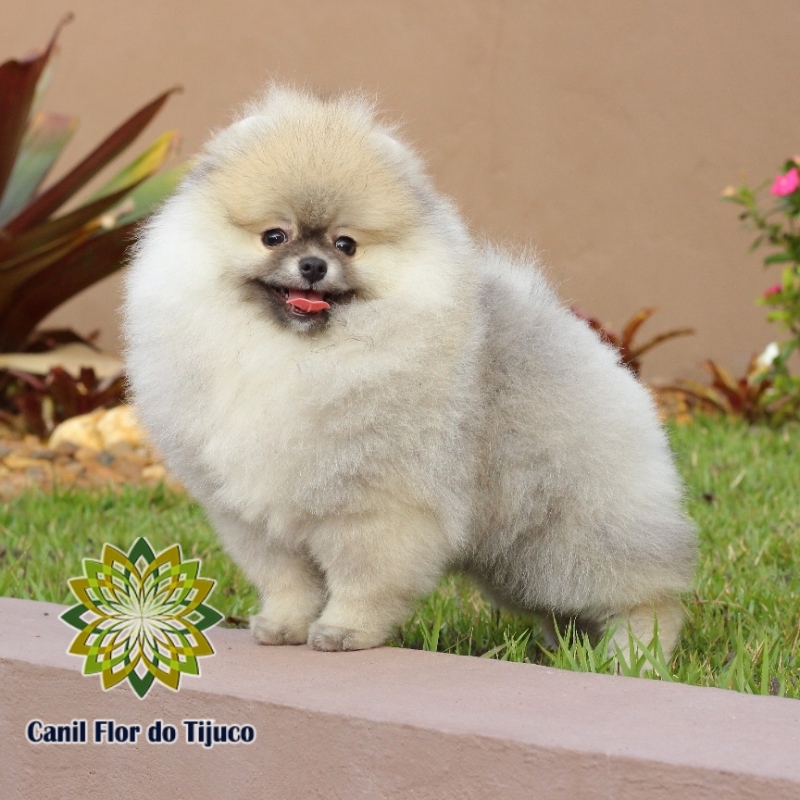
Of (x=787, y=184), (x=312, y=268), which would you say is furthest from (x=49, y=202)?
(x=312, y=268)

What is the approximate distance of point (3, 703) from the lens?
232 centimetres

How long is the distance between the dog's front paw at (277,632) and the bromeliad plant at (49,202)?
308 centimetres

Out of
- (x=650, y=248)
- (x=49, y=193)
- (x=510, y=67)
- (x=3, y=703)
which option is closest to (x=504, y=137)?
(x=510, y=67)

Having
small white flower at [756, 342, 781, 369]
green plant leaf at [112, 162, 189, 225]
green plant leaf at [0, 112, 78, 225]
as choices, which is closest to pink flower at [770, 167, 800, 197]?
small white flower at [756, 342, 781, 369]

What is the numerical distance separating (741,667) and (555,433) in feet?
1.96

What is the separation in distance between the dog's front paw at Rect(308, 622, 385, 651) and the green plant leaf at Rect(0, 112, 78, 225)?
12.9 feet

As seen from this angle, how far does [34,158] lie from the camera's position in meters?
5.72

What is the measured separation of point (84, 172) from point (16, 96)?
482 mm

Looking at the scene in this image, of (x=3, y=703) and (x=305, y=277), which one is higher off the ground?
(x=305, y=277)

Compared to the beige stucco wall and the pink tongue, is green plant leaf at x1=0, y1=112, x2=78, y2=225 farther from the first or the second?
the pink tongue

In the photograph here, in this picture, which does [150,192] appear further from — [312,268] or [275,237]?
[312,268]

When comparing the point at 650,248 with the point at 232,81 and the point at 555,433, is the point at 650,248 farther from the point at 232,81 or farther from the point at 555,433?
the point at 555,433

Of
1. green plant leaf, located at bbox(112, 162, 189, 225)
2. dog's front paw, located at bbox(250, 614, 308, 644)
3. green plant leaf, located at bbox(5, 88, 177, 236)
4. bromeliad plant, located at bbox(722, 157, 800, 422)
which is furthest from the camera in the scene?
green plant leaf, located at bbox(112, 162, 189, 225)

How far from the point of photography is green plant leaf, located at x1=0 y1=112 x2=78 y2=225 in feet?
18.7
